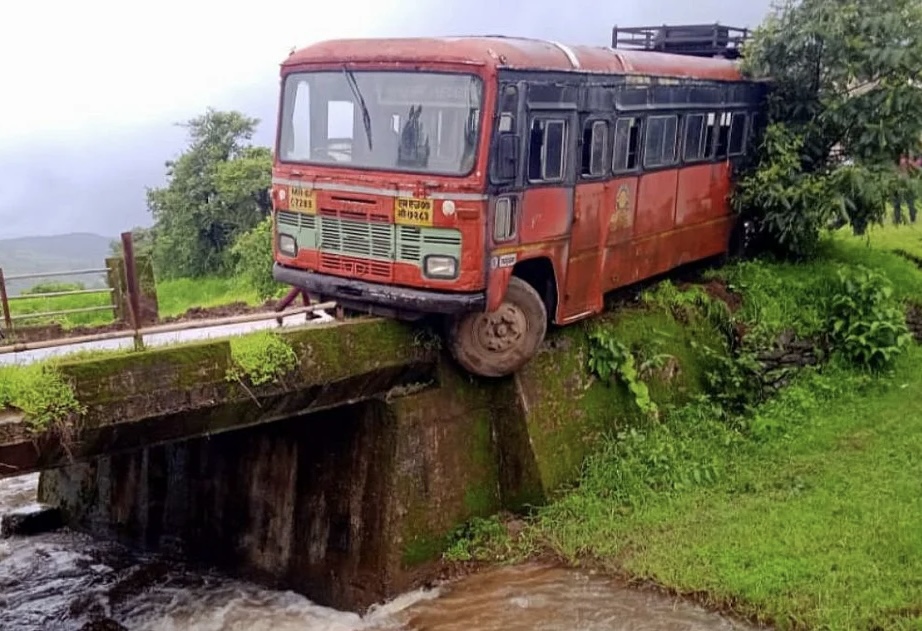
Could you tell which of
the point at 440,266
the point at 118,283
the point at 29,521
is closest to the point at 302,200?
the point at 440,266

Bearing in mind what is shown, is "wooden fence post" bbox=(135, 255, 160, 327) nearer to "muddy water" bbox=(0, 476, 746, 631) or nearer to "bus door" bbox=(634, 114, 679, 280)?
"muddy water" bbox=(0, 476, 746, 631)

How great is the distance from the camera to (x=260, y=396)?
9008mm

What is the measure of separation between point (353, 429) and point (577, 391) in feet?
10.1

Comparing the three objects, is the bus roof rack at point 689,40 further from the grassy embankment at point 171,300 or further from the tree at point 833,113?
the grassy embankment at point 171,300

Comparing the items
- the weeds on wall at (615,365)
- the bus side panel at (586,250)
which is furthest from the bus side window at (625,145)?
the weeds on wall at (615,365)

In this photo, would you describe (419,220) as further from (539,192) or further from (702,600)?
(702,600)

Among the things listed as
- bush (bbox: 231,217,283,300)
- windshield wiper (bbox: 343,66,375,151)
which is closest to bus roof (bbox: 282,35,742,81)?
windshield wiper (bbox: 343,66,375,151)

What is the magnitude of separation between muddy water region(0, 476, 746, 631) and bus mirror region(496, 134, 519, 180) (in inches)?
169

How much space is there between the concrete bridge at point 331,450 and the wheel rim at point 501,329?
0.54 m

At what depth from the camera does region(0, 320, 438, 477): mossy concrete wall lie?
783 centimetres

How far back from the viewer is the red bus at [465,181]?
9453 mm

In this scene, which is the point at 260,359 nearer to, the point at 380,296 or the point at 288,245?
the point at 380,296

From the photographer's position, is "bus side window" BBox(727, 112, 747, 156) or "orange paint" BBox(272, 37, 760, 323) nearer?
"orange paint" BBox(272, 37, 760, 323)

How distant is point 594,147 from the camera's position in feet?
37.1
